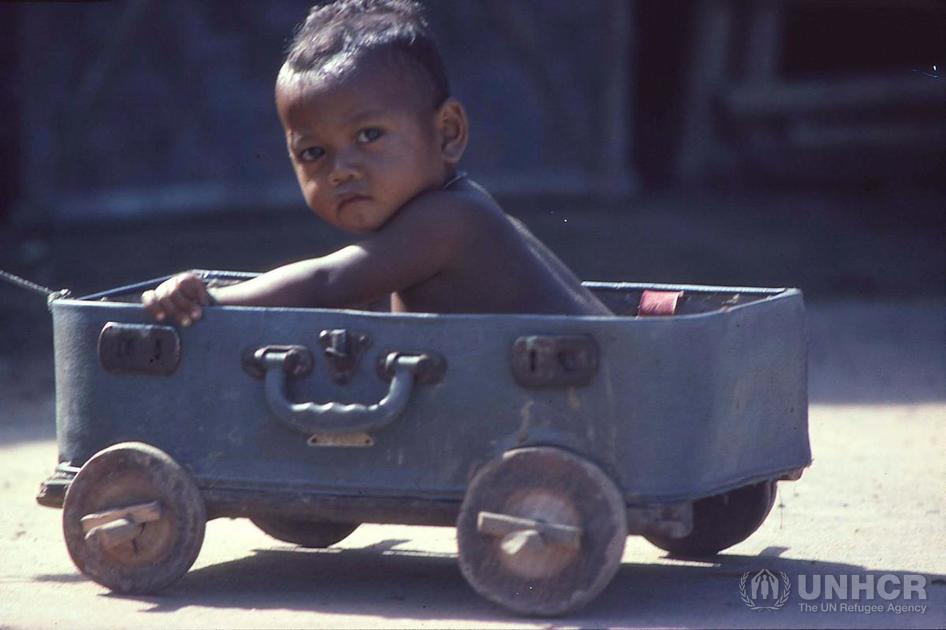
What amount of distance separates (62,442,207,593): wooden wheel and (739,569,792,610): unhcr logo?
100 centimetres

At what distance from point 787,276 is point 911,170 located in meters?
2.88

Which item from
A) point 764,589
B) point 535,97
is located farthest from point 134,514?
point 535,97

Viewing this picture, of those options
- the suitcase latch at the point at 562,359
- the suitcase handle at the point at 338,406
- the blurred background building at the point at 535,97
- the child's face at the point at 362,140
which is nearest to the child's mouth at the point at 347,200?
the child's face at the point at 362,140

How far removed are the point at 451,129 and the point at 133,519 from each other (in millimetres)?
962

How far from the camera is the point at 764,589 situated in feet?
9.86

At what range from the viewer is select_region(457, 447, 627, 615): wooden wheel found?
2.71 m

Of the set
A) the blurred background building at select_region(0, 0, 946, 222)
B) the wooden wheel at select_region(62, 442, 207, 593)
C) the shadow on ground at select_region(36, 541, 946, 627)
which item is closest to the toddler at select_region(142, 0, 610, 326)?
the wooden wheel at select_region(62, 442, 207, 593)

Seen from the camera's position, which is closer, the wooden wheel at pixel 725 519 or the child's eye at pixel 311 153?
the child's eye at pixel 311 153

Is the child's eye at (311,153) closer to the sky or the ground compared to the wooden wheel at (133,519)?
closer to the sky

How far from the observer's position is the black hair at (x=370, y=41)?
10.0ft

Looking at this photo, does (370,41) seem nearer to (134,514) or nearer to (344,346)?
(344,346)

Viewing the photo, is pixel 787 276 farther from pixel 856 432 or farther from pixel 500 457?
pixel 500 457

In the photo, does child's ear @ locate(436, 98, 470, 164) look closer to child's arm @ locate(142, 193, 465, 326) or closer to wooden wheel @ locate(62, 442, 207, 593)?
child's arm @ locate(142, 193, 465, 326)

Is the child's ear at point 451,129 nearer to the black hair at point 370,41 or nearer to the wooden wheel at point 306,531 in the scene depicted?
the black hair at point 370,41
